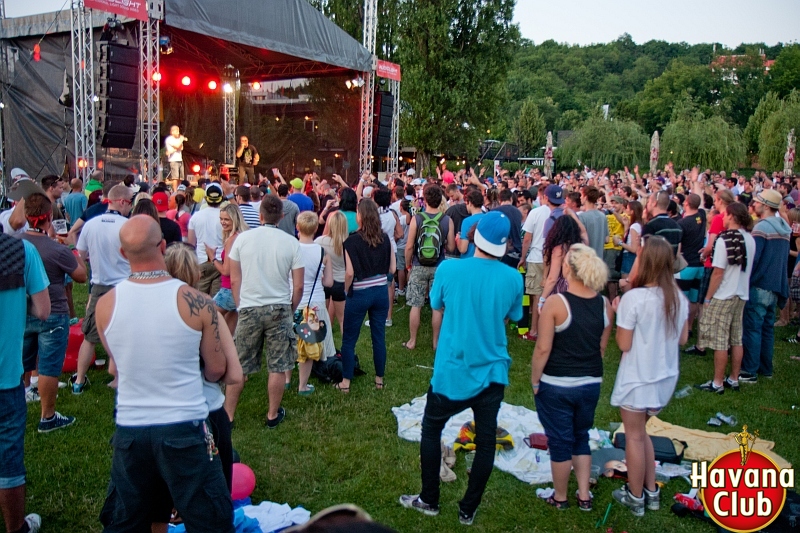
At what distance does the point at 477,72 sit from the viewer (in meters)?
23.0

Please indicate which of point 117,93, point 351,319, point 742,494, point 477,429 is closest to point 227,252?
point 351,319

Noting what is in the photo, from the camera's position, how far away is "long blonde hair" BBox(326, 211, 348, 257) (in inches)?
225

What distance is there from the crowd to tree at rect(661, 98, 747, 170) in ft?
92.3

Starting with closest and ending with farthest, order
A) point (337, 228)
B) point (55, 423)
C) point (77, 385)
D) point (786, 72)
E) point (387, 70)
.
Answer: point (55, 423), point (77, 385), point (337, 228), point (387, 70), point (786, 72)

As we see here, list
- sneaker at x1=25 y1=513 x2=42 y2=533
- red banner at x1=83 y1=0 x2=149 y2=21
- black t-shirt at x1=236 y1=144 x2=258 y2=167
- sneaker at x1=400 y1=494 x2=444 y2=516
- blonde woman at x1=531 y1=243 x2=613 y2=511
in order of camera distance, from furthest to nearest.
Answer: black t-shirt at x1=236 y1=144 x2=258 y2=167 < red banner at x1=83 y1=0 x2=149 y2=21 < sneaker at x1=400 y1=494 x2=444 y2=516 < blonde woman at x1=531 y1=243 x2=613 y2=511 < sneaker at x1=25 y1=513 x2=42 y2=533

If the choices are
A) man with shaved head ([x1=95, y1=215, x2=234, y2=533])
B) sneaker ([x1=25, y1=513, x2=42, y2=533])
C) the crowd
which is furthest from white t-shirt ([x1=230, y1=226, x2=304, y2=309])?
man with shaved head ([x1=95, y1=215, x2=234, y2=533])

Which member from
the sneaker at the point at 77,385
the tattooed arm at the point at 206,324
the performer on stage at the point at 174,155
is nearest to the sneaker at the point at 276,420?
the sneaker at the point at 77,385

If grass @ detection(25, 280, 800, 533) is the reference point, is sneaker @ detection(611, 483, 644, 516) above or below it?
above

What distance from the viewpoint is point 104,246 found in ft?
17.2

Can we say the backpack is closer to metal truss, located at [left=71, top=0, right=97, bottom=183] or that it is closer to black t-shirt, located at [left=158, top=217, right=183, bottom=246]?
black t-shirt, located at [left=158, top=217, right=183, bottom=246]

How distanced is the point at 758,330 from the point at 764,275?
580 millimetres

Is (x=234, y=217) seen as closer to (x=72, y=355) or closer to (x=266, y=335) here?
(x=266, y=335)

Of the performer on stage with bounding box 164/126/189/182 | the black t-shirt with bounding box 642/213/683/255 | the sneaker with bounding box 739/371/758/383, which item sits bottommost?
the sneaker with bounding box 739/371/758/383

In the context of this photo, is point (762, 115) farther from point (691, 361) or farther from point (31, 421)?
point (31, 421)
